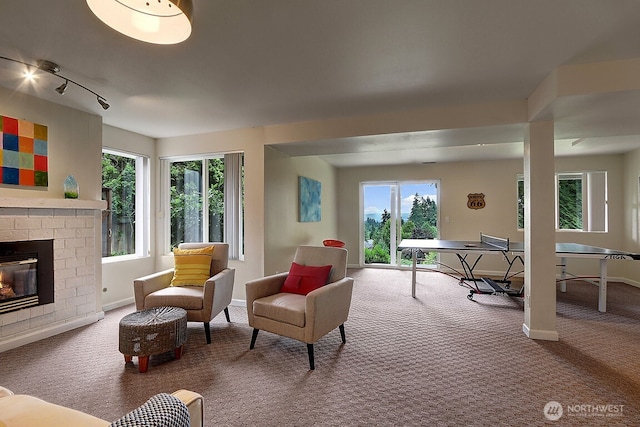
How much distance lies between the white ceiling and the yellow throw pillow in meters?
1.66

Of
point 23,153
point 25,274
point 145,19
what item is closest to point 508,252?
point 145,19

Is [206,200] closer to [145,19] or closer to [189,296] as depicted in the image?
[189,296]

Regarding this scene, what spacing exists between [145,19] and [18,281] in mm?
3186

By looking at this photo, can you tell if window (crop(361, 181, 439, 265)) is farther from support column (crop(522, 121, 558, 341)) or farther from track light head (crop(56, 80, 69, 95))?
track light head (crop(56, 80, 69, 95))

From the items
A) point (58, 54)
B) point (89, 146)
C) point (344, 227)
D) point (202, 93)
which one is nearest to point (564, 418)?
point (202, 93)

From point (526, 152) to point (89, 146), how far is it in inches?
198

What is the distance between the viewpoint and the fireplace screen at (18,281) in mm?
2830

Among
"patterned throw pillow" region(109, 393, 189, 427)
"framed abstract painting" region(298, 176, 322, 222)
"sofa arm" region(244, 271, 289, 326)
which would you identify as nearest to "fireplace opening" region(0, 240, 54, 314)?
"sofa arm" region(244, 271, 289, 326)

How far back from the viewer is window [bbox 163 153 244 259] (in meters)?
4.37

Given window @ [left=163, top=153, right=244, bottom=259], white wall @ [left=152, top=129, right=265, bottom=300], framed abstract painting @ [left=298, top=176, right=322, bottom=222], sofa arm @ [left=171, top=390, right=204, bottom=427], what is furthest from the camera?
framed abstract painting @ [left=298, top=176, right=322, bottom=222]

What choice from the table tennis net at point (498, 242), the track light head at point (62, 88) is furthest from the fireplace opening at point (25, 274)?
the table tennis net at point (498, 242)

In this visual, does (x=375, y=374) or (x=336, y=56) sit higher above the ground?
(x=336, y=56)

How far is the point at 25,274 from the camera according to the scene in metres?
3.00

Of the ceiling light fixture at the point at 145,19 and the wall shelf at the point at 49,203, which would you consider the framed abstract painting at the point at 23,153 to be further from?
the ceiling light fixture at the point at 145,19
